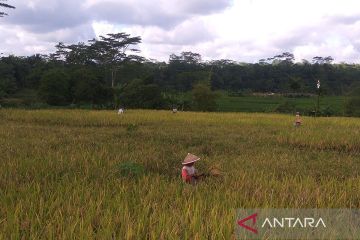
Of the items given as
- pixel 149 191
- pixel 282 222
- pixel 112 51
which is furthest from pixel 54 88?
pixel 282 222

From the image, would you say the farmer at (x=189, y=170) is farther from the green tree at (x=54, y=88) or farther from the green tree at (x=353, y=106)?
the green tree at (x=353, y=106)

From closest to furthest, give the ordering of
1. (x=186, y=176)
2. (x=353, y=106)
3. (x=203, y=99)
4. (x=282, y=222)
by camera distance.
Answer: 1. (x=282, y=222)
2. (x=186, y=176)
3. (x=203, y=99)
4. (x=353, y=106)

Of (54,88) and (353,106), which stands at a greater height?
(54,88)

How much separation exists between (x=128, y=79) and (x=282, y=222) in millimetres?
52822

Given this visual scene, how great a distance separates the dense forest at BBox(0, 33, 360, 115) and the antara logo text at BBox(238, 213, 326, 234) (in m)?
34.9

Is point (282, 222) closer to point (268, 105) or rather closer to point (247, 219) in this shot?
point (247, 219)

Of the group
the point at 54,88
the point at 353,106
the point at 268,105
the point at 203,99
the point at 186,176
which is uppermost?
the point at 54,88

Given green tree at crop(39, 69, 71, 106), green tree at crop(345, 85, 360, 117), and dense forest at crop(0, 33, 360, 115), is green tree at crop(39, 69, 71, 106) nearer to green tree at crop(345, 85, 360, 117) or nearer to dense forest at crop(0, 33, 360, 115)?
dense forest at crop(0, 33, 360, 115)

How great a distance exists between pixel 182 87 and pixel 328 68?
3434 cm

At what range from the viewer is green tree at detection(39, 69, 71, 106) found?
40375mm

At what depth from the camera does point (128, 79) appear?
55.2 m

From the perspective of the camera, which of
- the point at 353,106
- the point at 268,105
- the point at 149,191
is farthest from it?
the point at 268,105

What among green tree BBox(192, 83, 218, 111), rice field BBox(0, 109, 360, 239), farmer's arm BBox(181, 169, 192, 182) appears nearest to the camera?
rice field BBox(0, 109, 360, 239)

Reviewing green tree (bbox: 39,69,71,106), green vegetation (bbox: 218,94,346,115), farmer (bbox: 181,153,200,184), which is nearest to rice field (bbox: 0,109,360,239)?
farmer (bbox: 181,153,200,184)
